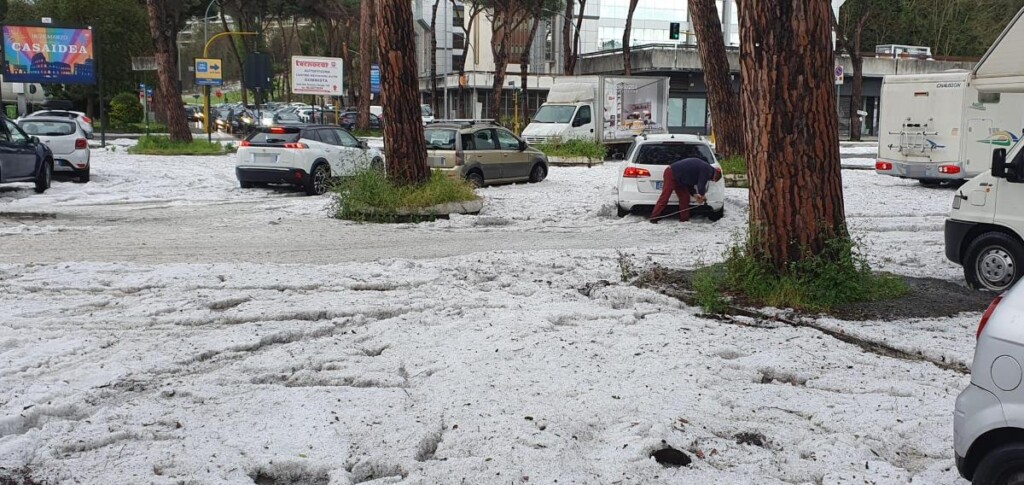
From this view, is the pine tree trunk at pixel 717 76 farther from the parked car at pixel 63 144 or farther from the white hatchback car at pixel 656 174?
the parked car at pixel 63 144

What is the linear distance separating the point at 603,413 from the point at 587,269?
4833 mm

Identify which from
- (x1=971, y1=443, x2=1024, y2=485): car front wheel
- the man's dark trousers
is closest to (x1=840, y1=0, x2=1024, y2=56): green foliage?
the man's dark trousers

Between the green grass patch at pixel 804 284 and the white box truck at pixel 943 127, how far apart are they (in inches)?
555

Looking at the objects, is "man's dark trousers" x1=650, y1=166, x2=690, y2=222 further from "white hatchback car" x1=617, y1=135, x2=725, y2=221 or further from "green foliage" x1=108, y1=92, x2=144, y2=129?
"green foliage" x1=108, y1=92, x2=144, y2=129

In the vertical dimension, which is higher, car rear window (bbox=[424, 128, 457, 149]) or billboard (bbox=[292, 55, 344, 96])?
billboard (bbox=[292, 55, 344, 96])

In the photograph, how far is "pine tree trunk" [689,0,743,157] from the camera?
69.7ft

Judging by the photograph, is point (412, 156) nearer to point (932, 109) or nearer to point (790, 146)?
point (790, 146)

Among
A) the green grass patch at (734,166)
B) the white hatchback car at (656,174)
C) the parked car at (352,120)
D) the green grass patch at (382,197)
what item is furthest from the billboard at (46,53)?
the parked car at (352,120)

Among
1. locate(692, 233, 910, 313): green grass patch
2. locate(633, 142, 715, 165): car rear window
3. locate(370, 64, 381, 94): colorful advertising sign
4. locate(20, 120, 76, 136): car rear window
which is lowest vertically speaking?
locate(692, 233, 910, 313): green grass patch

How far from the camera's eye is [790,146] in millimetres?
8266

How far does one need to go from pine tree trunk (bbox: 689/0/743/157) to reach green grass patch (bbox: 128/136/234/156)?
57.4ft

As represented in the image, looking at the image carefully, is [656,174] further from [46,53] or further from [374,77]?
[374,77]

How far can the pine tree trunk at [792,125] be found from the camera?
8.23 metres

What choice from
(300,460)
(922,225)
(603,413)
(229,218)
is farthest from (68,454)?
(922,225)
